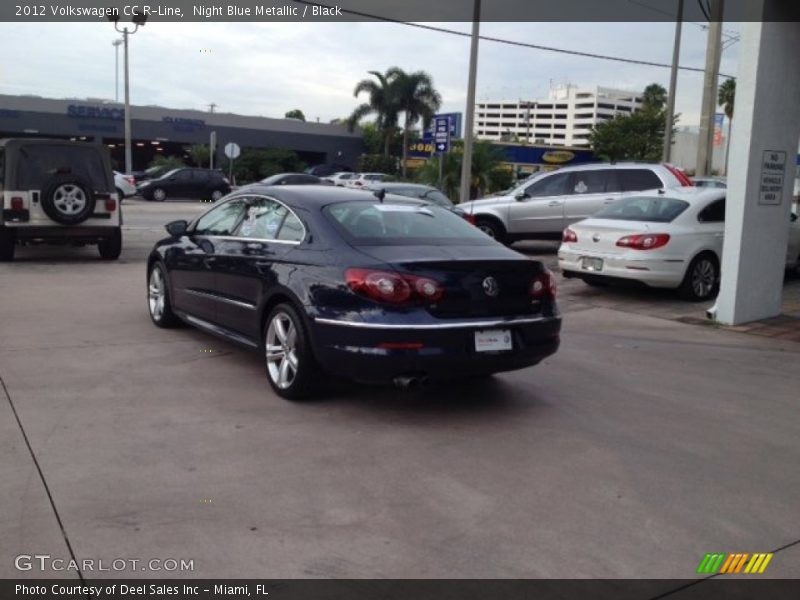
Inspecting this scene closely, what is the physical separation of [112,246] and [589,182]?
865cm

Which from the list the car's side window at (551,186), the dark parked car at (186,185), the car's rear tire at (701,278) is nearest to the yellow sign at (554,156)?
the dark parked car at (186,185)

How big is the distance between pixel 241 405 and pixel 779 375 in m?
4.73

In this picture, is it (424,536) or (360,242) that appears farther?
(360,242)

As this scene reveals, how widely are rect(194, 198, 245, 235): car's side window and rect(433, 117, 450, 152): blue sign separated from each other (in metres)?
13.3

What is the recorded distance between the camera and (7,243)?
1277 centimetres

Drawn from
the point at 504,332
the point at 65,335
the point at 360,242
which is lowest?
the point at 65,335

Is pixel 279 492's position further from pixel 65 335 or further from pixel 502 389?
pixel 65 335

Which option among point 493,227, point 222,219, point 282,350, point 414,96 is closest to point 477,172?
point 493,227

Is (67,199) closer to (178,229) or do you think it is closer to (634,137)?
(178,229)

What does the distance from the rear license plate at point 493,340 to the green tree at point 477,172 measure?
67.9ft

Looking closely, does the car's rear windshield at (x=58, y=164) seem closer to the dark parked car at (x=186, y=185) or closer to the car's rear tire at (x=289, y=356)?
the car's rear tire at (x=289, y=356)

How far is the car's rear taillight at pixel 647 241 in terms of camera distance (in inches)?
416

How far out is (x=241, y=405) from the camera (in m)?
5.75

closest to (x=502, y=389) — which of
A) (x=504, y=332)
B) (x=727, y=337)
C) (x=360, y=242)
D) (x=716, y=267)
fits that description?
(x=504, y=332)
